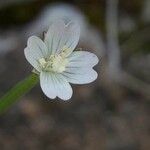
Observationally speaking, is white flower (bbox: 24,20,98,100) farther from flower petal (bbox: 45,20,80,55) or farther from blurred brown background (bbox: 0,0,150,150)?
blurred brown background (bbox: 0,0,150,150)

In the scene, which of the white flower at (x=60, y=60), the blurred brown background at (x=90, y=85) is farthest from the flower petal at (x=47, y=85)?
the blurred brown background at (x=90, y=85)

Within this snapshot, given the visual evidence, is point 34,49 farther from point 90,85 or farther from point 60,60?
point 90,85

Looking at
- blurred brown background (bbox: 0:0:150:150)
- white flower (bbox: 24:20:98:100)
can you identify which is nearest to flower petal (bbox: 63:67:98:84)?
white flower (bbox: 24:20:98:100)

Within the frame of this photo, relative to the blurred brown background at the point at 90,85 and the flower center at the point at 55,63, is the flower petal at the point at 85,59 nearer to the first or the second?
the flower center at the point at 55,63

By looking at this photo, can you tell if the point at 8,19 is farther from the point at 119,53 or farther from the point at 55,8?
the point at 119,53

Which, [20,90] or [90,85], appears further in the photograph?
[90,85]

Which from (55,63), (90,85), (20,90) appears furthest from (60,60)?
(90,85)

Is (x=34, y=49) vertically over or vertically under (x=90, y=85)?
over

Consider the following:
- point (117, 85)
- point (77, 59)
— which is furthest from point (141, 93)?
point (77, 59)
